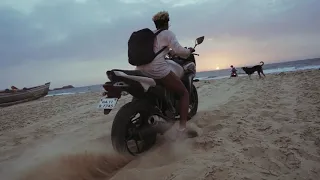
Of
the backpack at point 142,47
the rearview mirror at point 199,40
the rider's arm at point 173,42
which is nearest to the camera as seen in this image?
the backpack at point 142,47

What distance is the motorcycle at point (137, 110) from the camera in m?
2.99

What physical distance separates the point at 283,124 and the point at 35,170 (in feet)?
10.6

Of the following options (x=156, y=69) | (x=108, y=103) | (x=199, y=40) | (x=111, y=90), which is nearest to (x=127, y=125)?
(x=108, y=103)

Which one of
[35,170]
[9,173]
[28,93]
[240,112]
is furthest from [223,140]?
[28,93]

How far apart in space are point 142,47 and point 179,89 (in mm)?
800

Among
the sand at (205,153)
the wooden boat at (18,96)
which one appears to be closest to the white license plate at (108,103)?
the sand at (205,153)

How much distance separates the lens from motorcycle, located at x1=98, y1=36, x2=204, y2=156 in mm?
2990

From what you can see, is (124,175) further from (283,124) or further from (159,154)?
(283,124)

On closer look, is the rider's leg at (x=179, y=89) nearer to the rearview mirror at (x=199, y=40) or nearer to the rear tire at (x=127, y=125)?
the rear tire at (x=127, y=125)

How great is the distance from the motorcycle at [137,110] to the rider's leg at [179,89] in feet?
0.31

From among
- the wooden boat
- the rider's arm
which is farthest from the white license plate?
the wooden boat

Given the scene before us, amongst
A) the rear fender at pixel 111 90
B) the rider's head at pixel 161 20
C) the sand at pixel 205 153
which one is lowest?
the sand at pixel 205 153

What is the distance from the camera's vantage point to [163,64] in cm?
337

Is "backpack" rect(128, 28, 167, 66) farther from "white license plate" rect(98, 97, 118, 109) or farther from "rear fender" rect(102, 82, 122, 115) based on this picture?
"white license plate" rect(98, 97, 118, 109)
